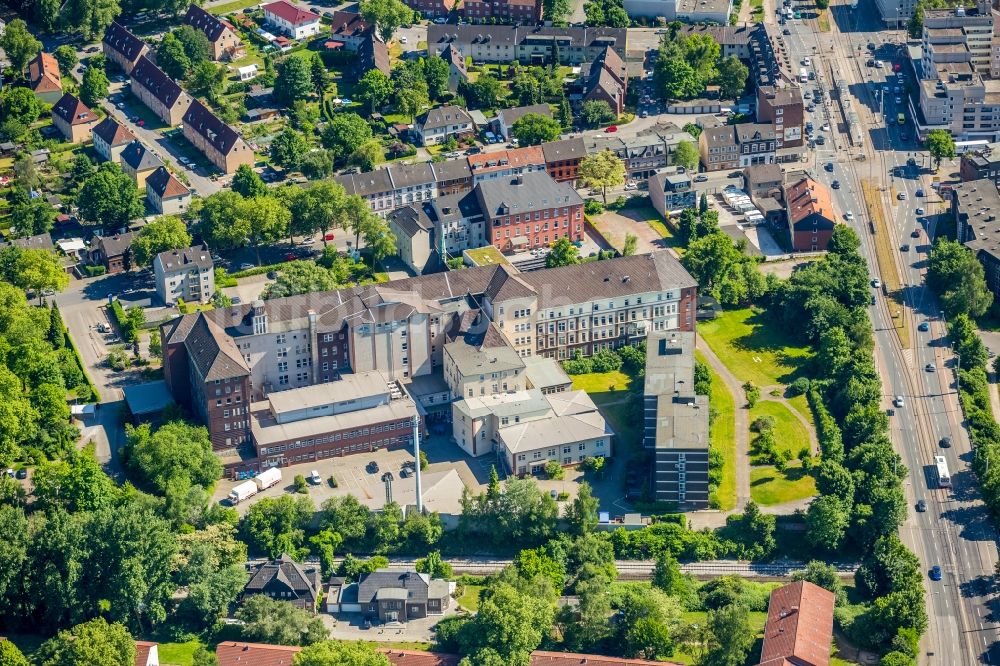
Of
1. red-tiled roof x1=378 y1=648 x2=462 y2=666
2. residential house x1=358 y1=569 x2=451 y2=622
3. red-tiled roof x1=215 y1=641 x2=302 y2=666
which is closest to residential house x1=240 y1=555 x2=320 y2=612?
residential house x1=358 y1=569 x2=451 y2=622

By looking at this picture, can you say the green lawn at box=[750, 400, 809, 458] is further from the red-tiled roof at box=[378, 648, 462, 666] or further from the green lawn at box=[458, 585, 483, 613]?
the red-tiled roof at box=[378, 648, 462, 666]

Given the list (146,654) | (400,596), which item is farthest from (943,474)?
(146,654)

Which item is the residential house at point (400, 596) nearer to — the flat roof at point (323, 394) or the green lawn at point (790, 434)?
the flat roof at point (323, 394)

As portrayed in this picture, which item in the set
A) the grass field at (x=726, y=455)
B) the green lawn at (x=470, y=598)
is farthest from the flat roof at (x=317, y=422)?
the grass field at (x=726, y=455)

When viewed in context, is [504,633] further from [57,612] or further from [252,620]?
[57,612]

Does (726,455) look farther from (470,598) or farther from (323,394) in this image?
(323,394)
